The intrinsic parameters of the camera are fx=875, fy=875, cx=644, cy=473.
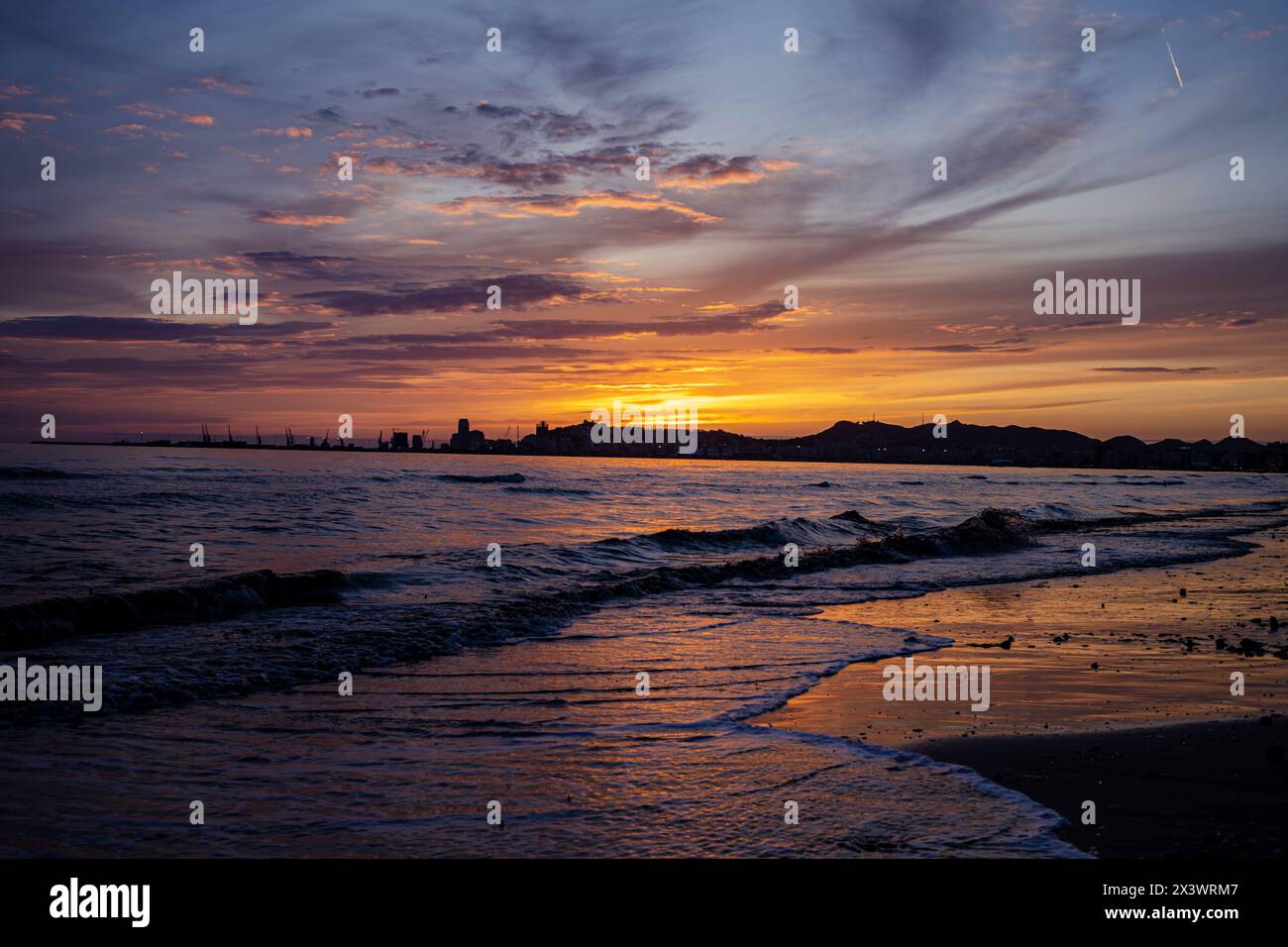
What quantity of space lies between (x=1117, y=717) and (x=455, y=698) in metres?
6.50

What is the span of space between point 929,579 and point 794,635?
911 cm

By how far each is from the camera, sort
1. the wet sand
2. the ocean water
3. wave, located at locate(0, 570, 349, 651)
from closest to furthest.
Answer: the ocean water < the wet sand < wave, located at locate(0, 570, 349, 651)

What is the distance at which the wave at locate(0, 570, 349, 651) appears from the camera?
11.8 m

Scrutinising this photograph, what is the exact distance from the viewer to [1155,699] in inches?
352

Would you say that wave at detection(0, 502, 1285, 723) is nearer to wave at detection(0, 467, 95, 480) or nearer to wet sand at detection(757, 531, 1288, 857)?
wet sand at detection(757, 531, 1288, 857)

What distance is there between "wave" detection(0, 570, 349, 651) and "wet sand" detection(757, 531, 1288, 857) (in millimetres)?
9635

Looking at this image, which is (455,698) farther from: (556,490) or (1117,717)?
(556,490)

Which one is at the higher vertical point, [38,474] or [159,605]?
[38,474]

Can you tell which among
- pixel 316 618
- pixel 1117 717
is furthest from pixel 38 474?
pixel 1117 717

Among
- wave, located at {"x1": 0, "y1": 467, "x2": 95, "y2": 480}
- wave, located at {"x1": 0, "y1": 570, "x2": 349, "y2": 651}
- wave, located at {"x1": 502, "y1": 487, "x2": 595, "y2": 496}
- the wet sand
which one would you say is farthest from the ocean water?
wave, located at {"x1": 502, "y1": 487, "x2": 595, "y2": 496}

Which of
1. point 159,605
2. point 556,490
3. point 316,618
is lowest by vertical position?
point 316,618

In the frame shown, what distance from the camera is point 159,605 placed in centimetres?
1378
